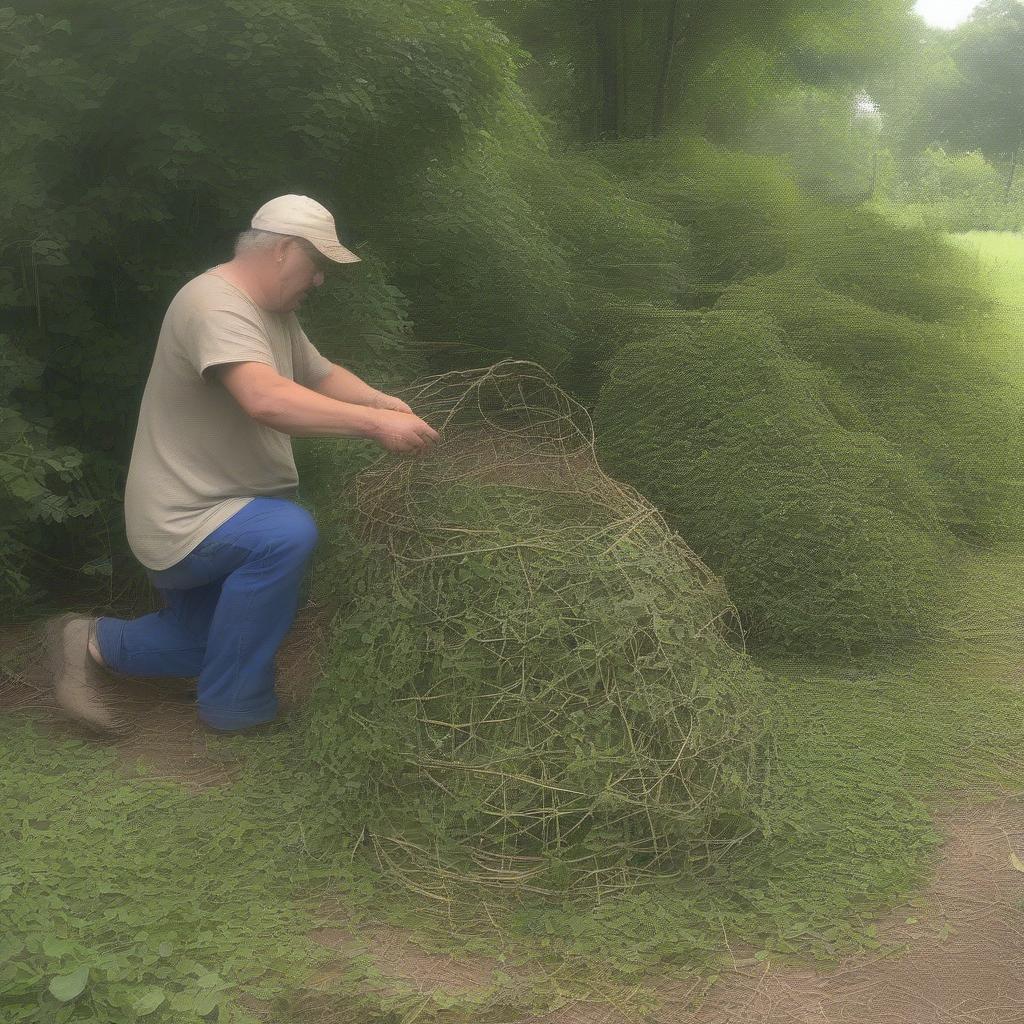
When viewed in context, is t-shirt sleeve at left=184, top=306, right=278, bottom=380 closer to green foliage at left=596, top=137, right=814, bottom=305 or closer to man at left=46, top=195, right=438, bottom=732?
man at left=46, top=195, right=438, bottom=732

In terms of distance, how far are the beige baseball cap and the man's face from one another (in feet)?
0.11

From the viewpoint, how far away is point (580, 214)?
7695mm

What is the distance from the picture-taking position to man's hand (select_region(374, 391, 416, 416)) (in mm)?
3447

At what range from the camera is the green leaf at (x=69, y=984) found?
2.18 metres

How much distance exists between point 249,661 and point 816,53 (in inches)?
611

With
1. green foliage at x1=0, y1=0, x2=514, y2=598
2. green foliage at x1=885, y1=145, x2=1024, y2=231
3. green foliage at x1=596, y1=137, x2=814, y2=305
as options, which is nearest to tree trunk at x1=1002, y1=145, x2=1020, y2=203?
green foliage at x1=885, y1=145, x2=1024, y2=231

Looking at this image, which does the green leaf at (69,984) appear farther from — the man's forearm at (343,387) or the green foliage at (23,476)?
the man's forearm at (343,387)

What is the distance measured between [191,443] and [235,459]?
0.46 feet

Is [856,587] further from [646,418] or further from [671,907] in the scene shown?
[671,907]

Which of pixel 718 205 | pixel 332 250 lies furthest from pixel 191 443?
pixel 718 205

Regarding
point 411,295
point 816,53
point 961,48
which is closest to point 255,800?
point 411,295

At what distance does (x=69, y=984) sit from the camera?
2.21 m

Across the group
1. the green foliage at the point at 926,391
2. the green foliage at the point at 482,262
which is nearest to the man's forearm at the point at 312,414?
the green foliage at the point at 482,262

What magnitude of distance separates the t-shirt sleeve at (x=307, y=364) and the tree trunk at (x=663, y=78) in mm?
10476
